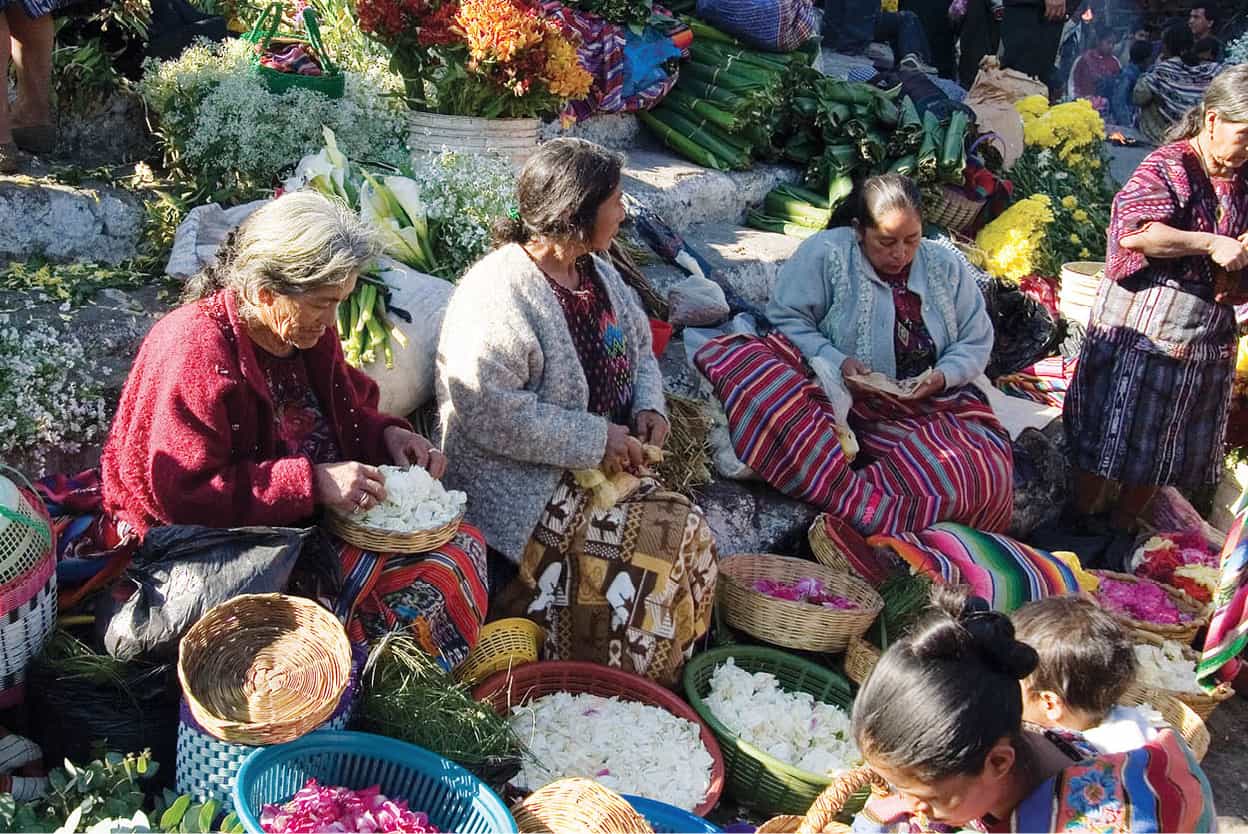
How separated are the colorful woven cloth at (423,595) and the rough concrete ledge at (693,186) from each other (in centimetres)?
323

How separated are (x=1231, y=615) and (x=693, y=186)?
3.69 m

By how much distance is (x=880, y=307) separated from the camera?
4.77 meters

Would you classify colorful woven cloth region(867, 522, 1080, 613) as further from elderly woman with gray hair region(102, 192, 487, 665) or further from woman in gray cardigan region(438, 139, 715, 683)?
elderly woman with gray hair region(102, 192, 487, 665)

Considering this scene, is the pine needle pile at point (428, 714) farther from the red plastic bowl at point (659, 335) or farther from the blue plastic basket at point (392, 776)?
the red plastic bowl at point (659, 335)

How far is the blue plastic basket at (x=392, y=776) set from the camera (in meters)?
2.67

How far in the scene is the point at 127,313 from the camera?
4.17 meters

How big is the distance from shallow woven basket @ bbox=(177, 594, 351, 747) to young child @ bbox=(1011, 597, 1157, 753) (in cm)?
152

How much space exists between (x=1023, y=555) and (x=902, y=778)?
243cm

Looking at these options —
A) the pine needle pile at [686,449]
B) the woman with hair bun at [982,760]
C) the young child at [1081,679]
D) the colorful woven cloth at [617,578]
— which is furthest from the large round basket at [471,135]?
the woman with hair bun at [982,760]

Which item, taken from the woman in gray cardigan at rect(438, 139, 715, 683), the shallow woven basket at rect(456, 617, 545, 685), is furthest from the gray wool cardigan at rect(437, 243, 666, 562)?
the shallow woven basket at rect(456, 617, 545, 685)

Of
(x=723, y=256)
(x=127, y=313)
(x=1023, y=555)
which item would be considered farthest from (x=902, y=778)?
(x=723, y=256)

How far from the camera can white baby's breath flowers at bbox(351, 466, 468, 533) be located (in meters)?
3.13

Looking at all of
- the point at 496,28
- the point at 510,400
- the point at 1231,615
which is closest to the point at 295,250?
the point at 510,400

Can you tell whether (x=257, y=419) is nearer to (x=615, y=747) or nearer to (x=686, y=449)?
(x=615, y=747)
